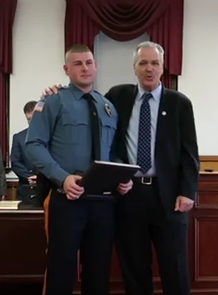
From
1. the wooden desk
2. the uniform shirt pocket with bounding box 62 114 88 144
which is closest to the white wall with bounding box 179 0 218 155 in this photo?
the wooden desk

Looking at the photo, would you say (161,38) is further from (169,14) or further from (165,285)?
(165,285)

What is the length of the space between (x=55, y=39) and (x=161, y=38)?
3.88ft

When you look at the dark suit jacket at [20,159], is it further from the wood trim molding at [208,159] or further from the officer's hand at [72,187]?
the officer's hand at [72,187]

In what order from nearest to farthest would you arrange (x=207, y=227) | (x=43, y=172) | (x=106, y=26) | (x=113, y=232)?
(x=43, y=172)
(x=113, y=232)
(x=207, y=227)
(x=106, y=26)

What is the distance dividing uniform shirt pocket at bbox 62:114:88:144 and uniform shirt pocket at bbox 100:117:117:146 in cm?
9

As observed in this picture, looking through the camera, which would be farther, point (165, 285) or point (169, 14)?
point (169, 14)

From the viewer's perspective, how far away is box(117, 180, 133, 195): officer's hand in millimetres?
2437

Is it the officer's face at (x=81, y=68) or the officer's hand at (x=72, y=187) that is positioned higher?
the officer's face at (x=81, y=68)

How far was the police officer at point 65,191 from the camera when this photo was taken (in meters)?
2.39

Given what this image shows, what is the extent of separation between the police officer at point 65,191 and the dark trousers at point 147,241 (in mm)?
150

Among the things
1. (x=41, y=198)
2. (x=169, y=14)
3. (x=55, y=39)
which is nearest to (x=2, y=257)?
(x=41, y=198)

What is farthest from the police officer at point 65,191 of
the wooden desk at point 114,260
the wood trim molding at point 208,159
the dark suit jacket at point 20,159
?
the wood trim molding at point 208,159

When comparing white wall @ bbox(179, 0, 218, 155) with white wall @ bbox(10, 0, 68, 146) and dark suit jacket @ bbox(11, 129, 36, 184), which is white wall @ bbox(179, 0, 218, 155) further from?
dark suit jacket @ bbox(11, 129, 36, 184)

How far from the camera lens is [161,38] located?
5961 mm
